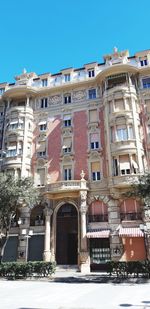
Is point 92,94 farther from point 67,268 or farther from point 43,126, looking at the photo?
point 67,268

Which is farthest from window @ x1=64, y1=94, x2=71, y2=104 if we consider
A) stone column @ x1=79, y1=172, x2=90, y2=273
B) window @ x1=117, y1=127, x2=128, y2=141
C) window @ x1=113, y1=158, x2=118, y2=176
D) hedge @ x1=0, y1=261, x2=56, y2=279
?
hedge @ x1=0, y1=261, x2=56, y2=279

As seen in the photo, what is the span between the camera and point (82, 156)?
95.4 ft

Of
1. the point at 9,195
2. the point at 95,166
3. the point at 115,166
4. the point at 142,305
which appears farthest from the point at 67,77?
the point at 142,305

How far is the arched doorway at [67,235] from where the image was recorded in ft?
84.2

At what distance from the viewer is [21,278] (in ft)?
59.1

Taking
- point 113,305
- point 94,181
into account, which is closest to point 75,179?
point 94,181

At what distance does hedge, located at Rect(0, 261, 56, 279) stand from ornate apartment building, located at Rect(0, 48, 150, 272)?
231 inches

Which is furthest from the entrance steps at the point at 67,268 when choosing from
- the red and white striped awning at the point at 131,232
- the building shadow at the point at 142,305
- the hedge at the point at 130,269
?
the building shadow at the point at 142,305

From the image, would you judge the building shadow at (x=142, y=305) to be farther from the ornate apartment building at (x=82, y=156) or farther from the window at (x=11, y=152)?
the window at (x=11, y=152)

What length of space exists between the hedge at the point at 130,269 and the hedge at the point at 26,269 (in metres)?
4.70

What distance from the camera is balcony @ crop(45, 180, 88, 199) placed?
26.1 metres

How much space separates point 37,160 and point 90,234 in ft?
36.9

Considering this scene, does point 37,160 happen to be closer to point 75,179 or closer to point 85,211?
point 75,179

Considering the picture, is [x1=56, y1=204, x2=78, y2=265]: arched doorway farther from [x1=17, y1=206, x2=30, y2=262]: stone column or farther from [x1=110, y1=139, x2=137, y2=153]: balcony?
[x1=110, y1=139, x2=137, y2=153]: balcony
